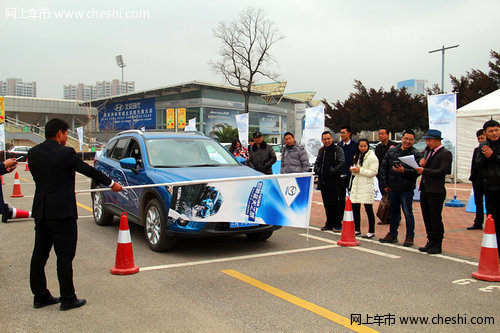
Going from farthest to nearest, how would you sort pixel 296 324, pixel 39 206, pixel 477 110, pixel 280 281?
pixel 477 110, pixel 280 281, pixel 39 206, pixel 296 324

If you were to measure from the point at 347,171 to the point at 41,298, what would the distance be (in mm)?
5810

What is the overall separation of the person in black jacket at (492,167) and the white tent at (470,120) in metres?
11.1

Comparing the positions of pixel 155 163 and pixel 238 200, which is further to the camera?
pixel 155 163

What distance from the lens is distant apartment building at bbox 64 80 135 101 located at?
10736 centimetres

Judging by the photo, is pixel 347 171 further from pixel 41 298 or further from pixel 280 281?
pixel 41 298

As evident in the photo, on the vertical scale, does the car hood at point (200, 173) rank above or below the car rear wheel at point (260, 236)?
above

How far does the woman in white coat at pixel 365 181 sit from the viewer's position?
7836mm

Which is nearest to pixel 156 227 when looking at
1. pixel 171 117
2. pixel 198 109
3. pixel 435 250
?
pixel 435 250

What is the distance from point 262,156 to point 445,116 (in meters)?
5.53

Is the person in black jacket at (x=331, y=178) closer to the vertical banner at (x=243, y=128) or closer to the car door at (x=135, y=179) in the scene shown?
the car door at (x=135, y=179)

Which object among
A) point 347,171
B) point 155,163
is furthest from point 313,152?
point 155,163

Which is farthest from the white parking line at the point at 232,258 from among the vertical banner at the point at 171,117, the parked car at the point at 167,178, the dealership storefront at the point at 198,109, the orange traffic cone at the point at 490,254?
the dealership storefront at the point at 198,109

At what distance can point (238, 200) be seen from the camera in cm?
604

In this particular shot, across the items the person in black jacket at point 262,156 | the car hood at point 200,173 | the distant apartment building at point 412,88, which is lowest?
the car hood at point 200,173
